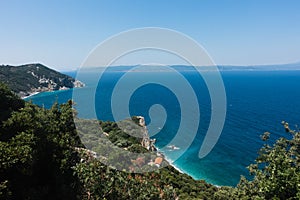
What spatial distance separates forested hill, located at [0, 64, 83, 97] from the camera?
11405cm

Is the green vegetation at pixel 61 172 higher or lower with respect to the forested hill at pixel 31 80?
lower

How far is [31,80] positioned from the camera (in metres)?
133

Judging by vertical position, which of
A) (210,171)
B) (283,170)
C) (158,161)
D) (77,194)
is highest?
(283,170)

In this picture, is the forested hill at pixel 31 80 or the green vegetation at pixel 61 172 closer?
the green vegetation at pixel 61 172

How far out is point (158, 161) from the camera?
1324 inches

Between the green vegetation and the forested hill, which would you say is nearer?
the green vegetation

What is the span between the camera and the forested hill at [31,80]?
114 metres

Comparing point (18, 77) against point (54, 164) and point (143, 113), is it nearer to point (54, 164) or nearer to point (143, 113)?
point (143, 113)

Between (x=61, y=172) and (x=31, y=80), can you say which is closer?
(x=61, y=172)

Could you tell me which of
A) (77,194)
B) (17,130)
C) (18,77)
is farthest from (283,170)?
(18,77)

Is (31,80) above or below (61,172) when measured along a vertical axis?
above

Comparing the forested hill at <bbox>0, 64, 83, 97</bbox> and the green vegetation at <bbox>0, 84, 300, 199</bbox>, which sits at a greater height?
the forested hill at <bbox>0, 64, 83, 97</bbox>

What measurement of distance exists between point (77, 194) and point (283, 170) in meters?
10.4

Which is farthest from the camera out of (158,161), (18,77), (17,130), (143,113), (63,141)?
(18,77)
